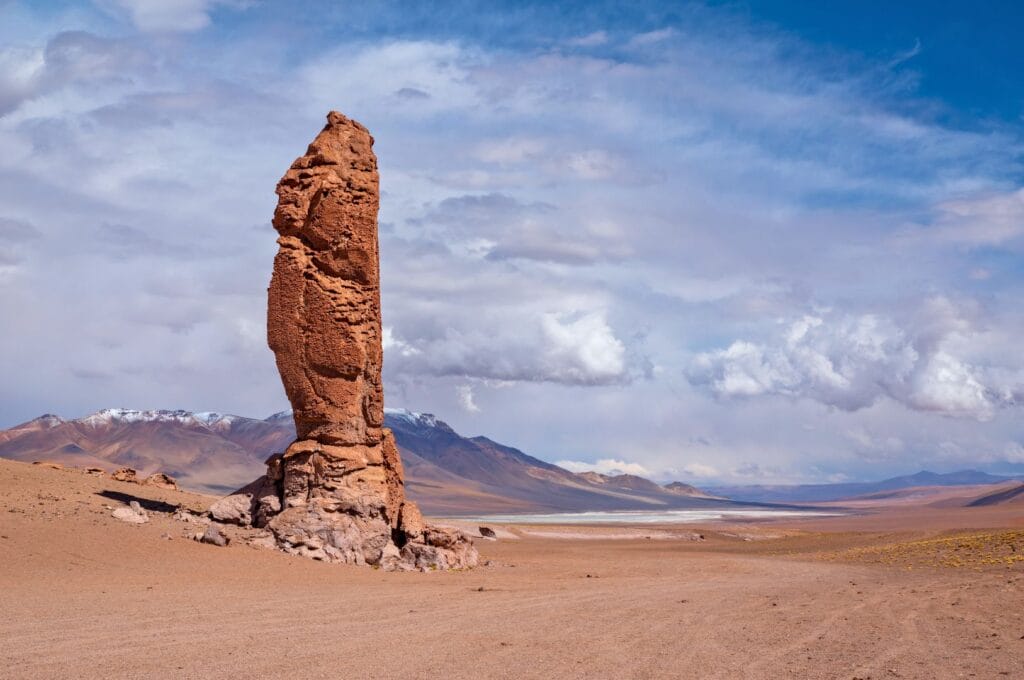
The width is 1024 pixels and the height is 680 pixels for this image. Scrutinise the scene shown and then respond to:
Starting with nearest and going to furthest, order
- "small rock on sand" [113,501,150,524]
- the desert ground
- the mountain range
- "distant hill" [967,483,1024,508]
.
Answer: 1. the desert ground
2. "small rock on sand" [113,501,150,524]
3. "distant hill" [967,483,1024,508]
4. the mountain range

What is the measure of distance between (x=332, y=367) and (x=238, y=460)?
5669 inches

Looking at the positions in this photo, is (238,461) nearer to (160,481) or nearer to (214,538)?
(160,481)

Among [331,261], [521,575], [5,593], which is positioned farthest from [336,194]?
[5,593]

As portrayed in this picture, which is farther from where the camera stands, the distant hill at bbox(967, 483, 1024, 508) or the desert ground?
the distant hill at bbox(967, 483, 1024, 508)

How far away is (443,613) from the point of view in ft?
45.0

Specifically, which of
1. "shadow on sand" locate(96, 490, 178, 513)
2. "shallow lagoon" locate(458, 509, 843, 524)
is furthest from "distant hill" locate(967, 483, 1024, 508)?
"shadow on sand" locate(96, 490, 178, 513)

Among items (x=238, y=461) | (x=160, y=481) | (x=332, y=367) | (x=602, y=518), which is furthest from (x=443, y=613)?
(x=238, y=461)

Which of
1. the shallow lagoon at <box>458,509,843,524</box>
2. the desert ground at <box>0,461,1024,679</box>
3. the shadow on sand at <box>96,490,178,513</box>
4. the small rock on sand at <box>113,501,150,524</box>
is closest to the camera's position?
the desert ground at <box>0,461,1024,679</box>

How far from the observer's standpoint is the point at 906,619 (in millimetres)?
12977

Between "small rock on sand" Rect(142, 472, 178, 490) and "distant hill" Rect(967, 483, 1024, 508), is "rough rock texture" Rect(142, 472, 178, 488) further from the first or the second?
"distant hill" Rect(967, 483, 1024, 508)

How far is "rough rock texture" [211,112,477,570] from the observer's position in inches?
822

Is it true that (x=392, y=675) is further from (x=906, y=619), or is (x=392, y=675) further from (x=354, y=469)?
(x=354, y=469)

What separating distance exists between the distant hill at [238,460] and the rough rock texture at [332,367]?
312 ft

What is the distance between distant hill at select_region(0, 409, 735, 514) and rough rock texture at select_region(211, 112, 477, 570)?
95168 mm
